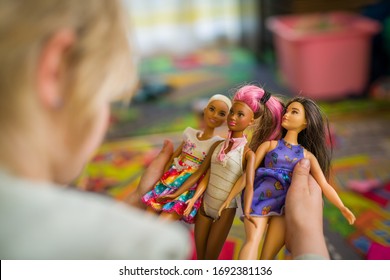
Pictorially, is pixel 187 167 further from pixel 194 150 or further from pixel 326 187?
pixel 326 187

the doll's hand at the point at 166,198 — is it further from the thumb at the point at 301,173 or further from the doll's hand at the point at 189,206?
the thumb at the point at 301,173

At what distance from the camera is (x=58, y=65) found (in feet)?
1.16

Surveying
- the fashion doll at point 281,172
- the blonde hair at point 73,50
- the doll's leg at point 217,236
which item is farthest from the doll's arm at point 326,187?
the blonde hair at point 73,50

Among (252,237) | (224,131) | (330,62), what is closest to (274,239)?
(252,237)

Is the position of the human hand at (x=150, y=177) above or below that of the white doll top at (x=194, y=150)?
below

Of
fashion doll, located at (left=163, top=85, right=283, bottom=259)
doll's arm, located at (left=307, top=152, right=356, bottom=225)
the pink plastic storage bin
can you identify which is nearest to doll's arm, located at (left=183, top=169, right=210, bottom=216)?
fashion doll, located at (left=163, top=85, right=283, bottom=259)

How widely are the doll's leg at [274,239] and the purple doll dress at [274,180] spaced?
0.03 feet

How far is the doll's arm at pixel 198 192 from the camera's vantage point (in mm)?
514

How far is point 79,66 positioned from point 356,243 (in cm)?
53

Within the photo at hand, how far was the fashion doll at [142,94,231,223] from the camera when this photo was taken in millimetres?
521

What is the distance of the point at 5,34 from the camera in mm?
340

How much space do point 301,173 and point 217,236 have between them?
12 cm

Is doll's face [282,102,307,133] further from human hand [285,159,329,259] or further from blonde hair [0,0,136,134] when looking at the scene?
blonde hair [0,0,136,134]
